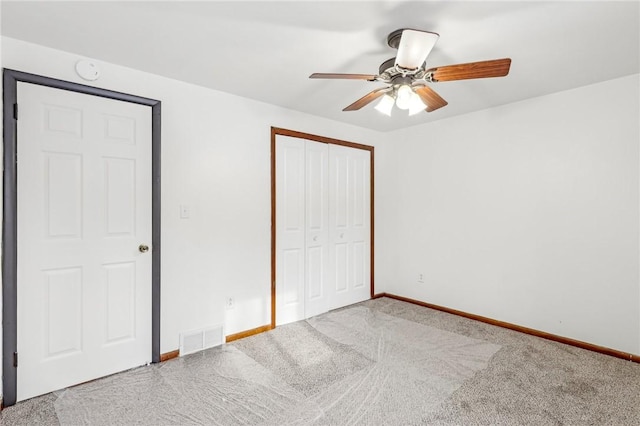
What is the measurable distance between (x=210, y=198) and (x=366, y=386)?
1.97 metres

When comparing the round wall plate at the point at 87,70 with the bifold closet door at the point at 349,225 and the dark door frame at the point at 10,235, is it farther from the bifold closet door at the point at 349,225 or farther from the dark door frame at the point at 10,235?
the bifold closet door at the point at 349,225

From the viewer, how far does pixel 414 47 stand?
1.70 metres

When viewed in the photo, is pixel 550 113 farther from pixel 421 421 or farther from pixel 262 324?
pixel 262 324

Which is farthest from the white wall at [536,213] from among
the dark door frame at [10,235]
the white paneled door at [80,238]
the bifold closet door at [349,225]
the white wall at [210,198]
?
the dark door frame at [10,235]

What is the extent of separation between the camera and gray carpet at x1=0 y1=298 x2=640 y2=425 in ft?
6.33

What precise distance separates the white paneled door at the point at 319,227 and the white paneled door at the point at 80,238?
1.31 m

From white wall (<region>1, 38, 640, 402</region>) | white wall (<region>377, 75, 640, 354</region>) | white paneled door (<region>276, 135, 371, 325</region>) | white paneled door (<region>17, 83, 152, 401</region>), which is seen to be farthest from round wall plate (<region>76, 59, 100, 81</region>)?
white wall (<region>377, 75, 640, 354</region>)

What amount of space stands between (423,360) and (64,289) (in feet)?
8.90

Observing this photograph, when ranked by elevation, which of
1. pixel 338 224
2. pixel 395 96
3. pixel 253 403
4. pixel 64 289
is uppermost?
pixel 395 96

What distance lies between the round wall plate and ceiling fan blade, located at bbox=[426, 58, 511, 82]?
7.47 ft

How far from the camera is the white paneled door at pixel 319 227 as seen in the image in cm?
345

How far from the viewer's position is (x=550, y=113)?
120 inches

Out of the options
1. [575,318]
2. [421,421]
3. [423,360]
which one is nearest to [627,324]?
[575,318]

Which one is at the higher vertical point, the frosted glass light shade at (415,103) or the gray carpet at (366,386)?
the frosted glass light shade at (415,103)
